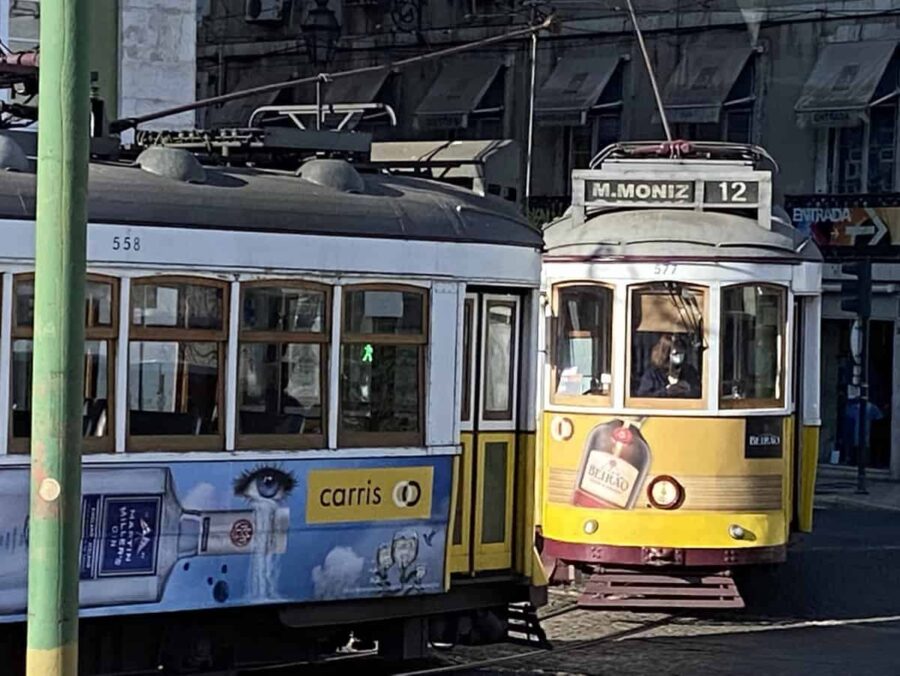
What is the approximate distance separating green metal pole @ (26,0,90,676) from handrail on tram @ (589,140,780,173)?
8.64 metres

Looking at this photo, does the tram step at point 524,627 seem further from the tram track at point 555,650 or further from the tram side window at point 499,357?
the tram side window at point 499,357

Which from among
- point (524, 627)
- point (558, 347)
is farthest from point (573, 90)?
point (524, 627)

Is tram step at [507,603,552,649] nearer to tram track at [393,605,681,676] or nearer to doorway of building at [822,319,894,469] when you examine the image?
tram track at [393,605,681,676]

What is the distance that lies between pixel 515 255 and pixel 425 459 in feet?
4.40

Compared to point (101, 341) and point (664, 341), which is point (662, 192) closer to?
point (664, 341)

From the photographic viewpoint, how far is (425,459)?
10438 millimetres

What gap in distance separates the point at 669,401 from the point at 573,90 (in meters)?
18.5

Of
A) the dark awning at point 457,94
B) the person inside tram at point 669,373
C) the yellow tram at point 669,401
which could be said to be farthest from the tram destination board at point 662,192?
the dark awning at point 457,94

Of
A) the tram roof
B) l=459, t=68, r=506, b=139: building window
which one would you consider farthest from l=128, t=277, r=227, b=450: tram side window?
l=459, t=68, r=506, b=139: building window

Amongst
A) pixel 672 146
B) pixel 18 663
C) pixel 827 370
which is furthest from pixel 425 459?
pixel 827 370

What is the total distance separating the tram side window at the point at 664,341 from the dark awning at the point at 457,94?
62.3 feet

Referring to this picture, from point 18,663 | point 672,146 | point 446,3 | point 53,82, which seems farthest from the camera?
point 446,3

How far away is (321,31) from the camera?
114 feet

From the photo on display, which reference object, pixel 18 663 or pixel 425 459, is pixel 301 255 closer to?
pixel 425 459
